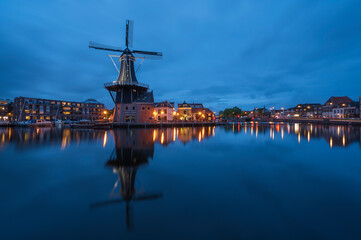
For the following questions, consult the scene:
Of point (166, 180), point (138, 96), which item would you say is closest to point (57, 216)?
point (166, 180)

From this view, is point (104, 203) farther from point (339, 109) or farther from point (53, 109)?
point (339, 109)

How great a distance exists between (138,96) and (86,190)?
39.1 metres

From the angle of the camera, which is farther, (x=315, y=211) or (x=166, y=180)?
(x=166, y=180)

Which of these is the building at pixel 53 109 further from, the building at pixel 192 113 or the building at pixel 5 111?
the building at pixel 192 113

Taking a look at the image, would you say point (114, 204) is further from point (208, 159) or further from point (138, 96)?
point (138, 96)

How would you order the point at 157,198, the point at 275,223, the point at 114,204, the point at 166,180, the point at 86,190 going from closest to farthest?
the point at 275,223
the point at 114,204
the point at 157,198
the point at 86,190
the point at 166,180

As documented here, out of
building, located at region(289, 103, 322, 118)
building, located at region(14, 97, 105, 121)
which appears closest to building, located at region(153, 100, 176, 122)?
building, located at region(14, 97, 105, 121)

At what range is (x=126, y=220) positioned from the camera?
482cm

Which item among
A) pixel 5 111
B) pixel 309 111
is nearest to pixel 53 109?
pixel 5 111

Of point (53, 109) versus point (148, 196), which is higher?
point (53, 109)

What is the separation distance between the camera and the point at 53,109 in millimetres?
80062

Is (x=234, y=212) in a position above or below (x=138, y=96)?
below

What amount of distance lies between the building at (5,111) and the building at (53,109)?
563 inches

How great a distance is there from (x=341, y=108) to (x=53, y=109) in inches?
5358
